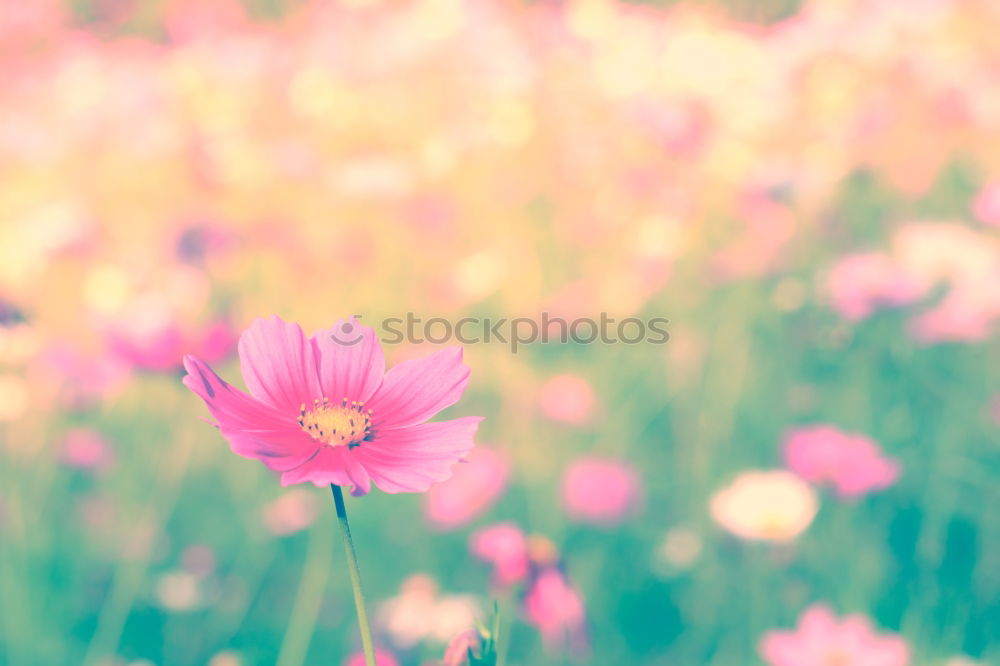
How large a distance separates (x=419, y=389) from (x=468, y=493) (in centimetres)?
62

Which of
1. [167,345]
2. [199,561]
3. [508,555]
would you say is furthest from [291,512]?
[508,555]

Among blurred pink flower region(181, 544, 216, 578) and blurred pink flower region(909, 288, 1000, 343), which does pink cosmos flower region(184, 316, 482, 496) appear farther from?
blurred pink flower region(909, 288, 1000, 343)

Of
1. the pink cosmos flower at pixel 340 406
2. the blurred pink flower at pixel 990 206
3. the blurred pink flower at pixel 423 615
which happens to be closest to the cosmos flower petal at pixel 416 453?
the pink cosmos flower at pixel 340 406

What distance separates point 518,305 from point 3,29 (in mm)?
2230

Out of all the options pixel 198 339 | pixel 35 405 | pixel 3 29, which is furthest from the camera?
pixel 3 29

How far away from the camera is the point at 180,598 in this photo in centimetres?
92

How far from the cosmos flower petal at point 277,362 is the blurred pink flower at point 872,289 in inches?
31.7

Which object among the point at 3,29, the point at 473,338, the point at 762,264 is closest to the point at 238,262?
the point at 473,338

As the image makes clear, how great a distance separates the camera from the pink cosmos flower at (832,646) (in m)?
0.64

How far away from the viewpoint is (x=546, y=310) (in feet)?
4.72

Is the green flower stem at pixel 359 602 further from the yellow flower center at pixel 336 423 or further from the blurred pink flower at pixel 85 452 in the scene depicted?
the blurred pink flower at pixel 85 452

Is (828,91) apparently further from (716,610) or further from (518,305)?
(716,610)

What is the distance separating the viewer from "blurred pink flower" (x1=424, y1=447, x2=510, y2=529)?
0.96 metres

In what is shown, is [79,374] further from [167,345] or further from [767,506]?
[767,506]
